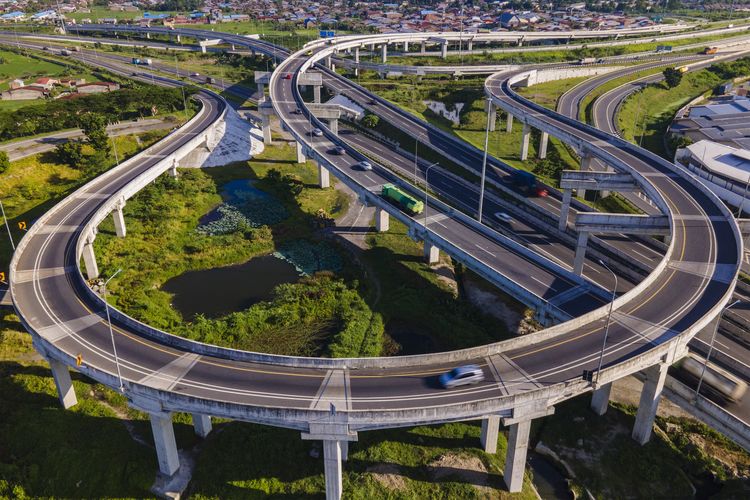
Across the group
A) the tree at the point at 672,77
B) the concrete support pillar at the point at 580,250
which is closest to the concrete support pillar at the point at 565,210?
the concrete support pillar at the point at 580,250

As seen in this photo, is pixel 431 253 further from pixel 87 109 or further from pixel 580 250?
pixel 87 109

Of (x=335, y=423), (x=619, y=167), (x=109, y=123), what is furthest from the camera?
(x=109, y=123)

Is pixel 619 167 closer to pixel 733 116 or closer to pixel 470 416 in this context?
pixel 470 416

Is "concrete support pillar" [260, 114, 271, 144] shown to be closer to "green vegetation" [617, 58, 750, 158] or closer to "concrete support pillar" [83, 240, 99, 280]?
"concrete support pillar" [83, 240, 99, 280]

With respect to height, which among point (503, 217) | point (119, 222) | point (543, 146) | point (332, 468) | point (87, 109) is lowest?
point (332, 468)

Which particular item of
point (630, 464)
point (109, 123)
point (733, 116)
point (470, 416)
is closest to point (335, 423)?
point (470, 416)

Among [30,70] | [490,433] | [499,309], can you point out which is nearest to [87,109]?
[30,70]
